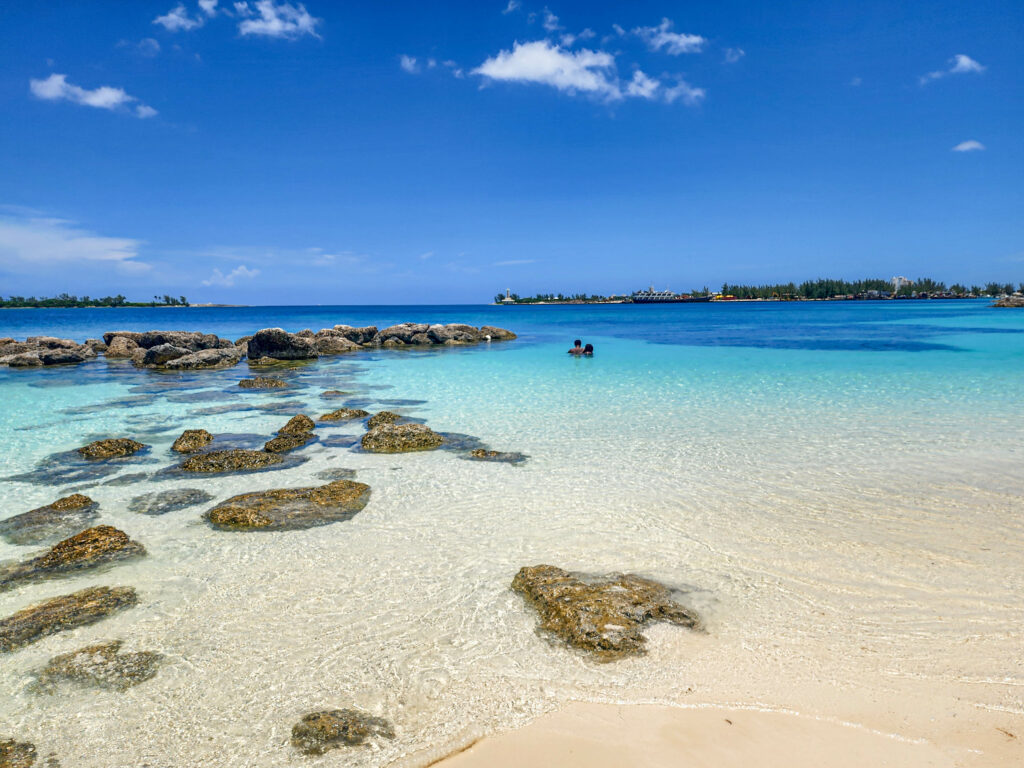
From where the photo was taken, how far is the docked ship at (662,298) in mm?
177500

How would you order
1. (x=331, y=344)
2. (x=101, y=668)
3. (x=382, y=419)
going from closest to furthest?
(x=101, y=668) < (x=382, y=419) < (x=331, y=344)

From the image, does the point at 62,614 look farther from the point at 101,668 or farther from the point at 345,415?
the point at 345,415

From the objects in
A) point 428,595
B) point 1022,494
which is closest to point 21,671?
point 428,595

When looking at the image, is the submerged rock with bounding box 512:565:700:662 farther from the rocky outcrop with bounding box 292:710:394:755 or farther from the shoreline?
the rocky outcrop with bounding box 292:710:394:755

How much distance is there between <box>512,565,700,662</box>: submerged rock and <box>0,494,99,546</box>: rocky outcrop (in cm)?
576

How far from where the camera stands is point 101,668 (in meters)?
4.12

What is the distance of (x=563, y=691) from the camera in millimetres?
3826

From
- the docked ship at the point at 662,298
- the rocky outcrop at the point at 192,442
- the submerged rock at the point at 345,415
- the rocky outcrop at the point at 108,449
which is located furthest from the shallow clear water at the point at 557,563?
the docked ship at the point at 662,298

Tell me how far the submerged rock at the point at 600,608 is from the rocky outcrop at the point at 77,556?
449 centimetres

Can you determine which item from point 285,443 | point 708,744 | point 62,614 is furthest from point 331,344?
point 708,744

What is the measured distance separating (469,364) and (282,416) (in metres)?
12.8

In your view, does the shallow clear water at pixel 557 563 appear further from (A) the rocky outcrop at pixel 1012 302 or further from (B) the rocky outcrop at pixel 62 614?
(A) the rocky outcrop at pixel 1012 302

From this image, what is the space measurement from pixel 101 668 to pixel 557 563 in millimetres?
3931

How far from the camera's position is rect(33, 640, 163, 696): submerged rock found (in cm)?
397
